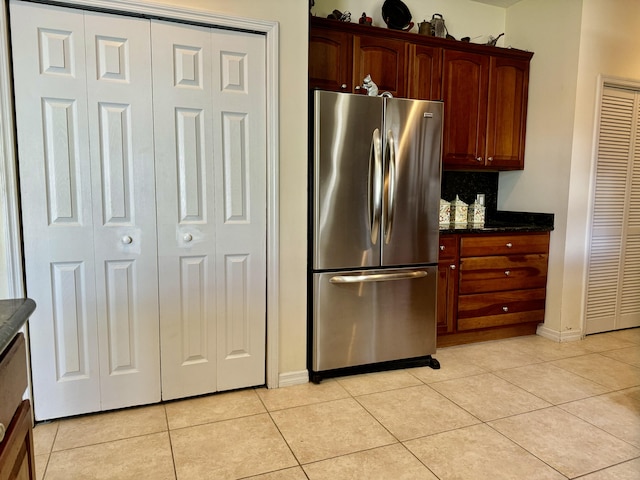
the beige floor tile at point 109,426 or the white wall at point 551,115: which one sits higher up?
the white wall at point 551,115

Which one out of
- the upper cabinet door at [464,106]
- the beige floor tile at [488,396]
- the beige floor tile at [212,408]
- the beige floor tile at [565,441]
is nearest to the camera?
the beige floor tile at [565,441]

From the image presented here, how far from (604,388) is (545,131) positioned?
6.68 ft

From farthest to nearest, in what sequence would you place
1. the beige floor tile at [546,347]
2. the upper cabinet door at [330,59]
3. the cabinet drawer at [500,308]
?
the cabinet drawer at [500,308]
the beige floor tile at [546,347]
the upper cabinet door at [330,59]

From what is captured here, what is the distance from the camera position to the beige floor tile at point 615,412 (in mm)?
2107

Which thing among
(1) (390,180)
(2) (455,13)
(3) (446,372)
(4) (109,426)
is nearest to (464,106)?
(2) (455,13)

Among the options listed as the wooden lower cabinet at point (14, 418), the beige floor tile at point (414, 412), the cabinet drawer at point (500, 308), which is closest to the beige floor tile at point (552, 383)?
the cabinet drawer at point (500, 308)

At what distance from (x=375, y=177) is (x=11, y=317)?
6.62 ft

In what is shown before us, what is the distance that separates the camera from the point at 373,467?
1.80m

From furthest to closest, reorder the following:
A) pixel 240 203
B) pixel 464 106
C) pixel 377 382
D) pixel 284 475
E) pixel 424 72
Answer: pixel 464 106 → pixel 424 72 → pixel 377 382 → pixel 240 203 → pixel 284 475

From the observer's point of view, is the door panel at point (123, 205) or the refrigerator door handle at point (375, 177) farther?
the refrigerator door handle at point (375, 177)

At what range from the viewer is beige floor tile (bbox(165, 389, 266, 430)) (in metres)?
2.18

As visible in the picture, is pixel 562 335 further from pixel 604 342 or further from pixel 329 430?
pixel 329 430

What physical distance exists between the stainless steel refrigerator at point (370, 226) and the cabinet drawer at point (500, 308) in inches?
22.6

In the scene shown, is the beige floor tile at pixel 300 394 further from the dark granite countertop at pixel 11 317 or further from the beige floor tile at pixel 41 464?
the dark granite countertop at pixel 11 317
